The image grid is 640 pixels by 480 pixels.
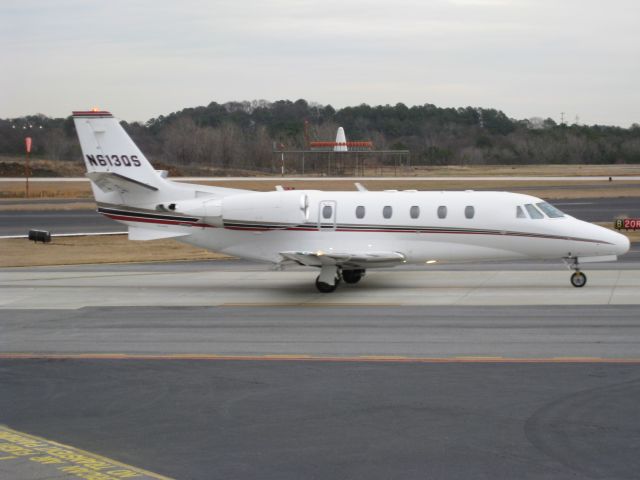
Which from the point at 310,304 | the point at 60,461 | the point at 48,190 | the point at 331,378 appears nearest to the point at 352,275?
the point at 310,304

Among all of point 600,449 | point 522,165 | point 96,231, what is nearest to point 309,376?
point 600,449

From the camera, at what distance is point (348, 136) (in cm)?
14675

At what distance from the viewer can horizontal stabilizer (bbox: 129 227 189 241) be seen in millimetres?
28016

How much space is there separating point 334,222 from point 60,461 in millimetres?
15977

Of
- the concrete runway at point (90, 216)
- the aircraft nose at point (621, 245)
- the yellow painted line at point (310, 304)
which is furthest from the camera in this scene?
the concrete runway at point (90, 216)

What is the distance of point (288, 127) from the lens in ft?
474

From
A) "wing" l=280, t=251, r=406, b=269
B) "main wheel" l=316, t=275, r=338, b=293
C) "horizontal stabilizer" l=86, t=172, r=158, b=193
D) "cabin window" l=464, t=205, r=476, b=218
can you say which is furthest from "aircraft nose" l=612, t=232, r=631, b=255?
"horizontal stabilizer" l=86, t=172, r=158, b=193

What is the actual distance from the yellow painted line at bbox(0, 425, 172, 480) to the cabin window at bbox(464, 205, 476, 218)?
15722 mm

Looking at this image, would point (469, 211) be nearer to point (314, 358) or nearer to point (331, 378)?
point (314, 358)

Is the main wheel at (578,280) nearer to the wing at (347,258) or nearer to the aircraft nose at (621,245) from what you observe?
the aircraft nose at (621,245)

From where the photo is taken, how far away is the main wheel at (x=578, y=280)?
26047mm

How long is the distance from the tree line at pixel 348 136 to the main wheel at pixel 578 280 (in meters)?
75.0

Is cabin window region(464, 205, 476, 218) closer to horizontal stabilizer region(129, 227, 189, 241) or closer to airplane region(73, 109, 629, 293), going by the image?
airplane region(73, 109, 629, 293)

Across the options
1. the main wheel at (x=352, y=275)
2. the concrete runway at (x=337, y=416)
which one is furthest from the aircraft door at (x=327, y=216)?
the concrete runway at (x=337, y=416)
